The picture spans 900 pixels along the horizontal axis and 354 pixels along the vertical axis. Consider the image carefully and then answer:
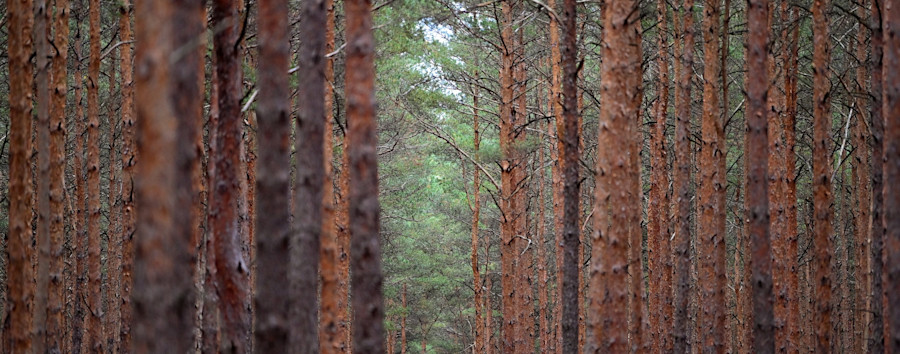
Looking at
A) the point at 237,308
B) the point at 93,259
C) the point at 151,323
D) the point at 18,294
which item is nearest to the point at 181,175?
the point at 151,323

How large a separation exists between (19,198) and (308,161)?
3331mm

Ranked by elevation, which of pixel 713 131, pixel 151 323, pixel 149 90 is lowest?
pixel 151 323

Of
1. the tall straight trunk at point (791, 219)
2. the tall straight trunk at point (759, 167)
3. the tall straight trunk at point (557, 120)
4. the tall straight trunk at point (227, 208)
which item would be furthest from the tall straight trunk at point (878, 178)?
the tall straight trunk at point (227, 208)

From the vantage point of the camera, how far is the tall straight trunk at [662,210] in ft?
44.4

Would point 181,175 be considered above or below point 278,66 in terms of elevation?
below

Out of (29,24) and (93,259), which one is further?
(93,259)

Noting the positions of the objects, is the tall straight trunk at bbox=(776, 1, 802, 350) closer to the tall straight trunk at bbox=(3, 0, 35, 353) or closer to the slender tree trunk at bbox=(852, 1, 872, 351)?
the slender tree trunk at bbox=(852, 1, 872, 351)

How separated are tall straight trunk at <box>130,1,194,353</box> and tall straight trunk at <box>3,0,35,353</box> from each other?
15.2ft

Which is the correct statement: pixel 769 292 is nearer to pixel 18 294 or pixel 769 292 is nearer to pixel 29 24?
pixel 18 294

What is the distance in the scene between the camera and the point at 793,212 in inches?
488

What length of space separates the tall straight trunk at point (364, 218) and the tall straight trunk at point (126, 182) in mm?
5259

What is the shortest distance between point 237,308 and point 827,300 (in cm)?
835

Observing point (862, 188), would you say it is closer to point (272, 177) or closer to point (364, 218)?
point (364, 218)

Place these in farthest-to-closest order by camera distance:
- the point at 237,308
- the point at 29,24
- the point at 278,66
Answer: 1. the point at 29,24
2. the point at 237,308
3. the point at 278,66
